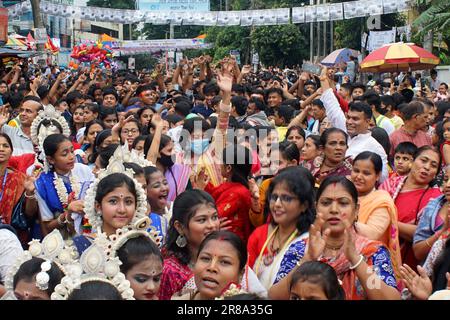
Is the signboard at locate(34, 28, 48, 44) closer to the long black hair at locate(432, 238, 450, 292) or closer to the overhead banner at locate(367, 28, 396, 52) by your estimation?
the overhead banner at locate(367, 28, 396, 52)

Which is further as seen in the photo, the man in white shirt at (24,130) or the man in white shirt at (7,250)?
the man in white shirt at (24,130)

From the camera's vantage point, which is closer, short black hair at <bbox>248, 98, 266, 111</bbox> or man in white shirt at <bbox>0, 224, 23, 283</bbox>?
man in white shirt at <bbox>0, 224, 23, 283</bbox>

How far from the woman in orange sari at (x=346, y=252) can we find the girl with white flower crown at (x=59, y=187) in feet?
6.15

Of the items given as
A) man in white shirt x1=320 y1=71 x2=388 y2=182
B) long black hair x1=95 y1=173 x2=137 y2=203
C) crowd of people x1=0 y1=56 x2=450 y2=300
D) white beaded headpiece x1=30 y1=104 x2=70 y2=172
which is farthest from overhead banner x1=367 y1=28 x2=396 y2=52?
long black hair x1=95 y1=173 x2=137 y2=203

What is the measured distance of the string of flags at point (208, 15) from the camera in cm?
2291

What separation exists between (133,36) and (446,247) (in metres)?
71.5

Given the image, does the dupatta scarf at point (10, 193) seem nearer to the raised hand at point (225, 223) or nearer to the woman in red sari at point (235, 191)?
the woman in red sari at point (235, 191)

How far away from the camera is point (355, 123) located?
6906 millimetres

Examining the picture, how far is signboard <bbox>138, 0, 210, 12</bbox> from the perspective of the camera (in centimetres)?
2720

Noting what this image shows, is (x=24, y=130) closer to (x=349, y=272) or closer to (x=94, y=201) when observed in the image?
(x=94, y=201)

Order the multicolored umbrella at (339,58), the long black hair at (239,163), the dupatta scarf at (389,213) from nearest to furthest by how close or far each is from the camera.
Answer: the dupatta scarf at (389,213)
the long black hair at (239,163)
the multicolored umbrella at (339,58)

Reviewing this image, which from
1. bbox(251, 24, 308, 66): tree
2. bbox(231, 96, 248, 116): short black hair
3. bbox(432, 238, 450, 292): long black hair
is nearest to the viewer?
bbox(432, 238, 450, 292): long black hair

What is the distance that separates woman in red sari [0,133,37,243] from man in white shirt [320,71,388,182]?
2616 millimetres

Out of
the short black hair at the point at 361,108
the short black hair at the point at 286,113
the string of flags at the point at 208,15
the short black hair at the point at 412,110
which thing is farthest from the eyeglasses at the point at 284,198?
the string of flags at the point at 208,15
